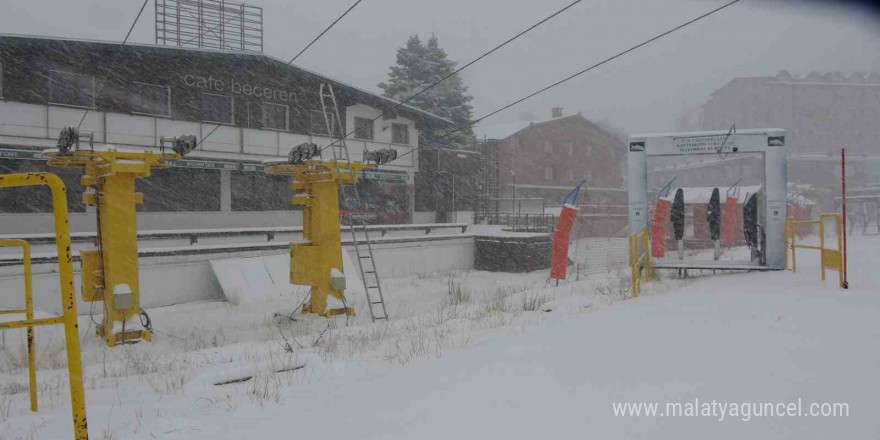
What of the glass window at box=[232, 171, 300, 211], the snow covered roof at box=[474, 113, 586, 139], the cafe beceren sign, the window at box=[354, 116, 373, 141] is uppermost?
the snow covered roof at box=[474, 113, 586, 139]

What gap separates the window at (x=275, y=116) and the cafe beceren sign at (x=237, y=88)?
1.05ft

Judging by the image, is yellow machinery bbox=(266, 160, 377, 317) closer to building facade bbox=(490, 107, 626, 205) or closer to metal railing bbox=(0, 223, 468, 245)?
metal railing bbox=(0, 223, 468, 245)

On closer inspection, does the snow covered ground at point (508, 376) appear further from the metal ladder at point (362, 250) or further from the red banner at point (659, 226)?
the red banner at point (659, 226)

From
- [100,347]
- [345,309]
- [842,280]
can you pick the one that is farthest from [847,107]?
[100,347]

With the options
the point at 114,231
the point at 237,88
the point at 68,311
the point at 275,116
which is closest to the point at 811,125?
the point at 275,116

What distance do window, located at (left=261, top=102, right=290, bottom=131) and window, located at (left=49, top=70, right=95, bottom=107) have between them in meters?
6.09

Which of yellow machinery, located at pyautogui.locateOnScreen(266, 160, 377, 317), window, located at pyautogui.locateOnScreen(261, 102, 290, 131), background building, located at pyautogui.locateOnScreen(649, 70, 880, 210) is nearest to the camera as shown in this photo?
yellow machinery, located at pyautogui.locateOnScreen(266, 160, 377, 317)

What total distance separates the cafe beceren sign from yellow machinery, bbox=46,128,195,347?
13.0 metres

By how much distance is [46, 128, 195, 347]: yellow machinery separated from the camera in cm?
863

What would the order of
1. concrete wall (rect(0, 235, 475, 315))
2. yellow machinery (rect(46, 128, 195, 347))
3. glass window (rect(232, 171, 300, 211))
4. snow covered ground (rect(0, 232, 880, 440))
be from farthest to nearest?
1. glass window (rect(232, 171, 300, 211))
2. concrete wall (rect(0, 235, 475, 315))
3. yellow machinery (rect(46, 128, 195, 347))
4. snow covered ground (rect(0, 232, 880, 440))

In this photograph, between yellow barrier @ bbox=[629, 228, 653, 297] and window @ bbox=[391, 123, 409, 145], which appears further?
window @ bbox=[391, 123, 409, 145]

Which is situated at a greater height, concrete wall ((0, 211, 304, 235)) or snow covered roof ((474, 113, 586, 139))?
snow covered roof ((474, 113, 586, 139))

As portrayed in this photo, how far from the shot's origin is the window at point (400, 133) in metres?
27.3

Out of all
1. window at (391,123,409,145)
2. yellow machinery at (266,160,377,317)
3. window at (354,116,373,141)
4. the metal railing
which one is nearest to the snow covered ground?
yellow machinery at (266,160,377,317)
